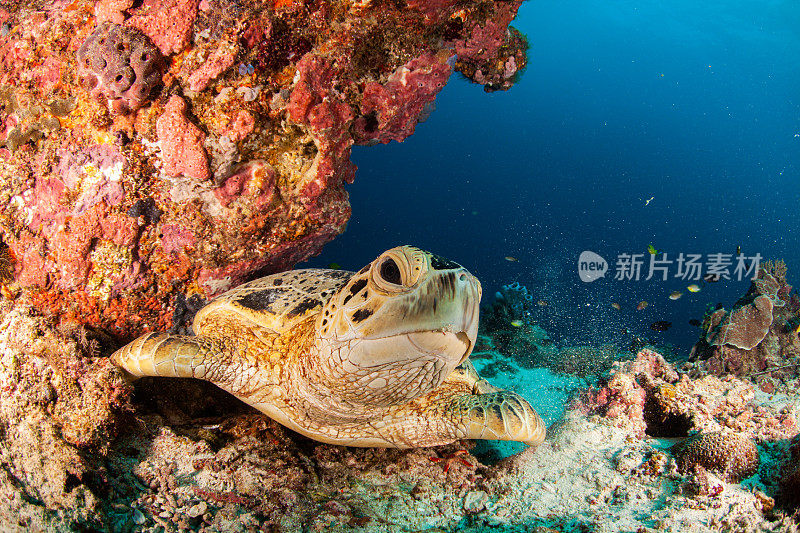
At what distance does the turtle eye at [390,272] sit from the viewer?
1381 mm

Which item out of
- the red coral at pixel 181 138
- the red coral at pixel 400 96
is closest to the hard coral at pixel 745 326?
the red coral at pixel 400 96

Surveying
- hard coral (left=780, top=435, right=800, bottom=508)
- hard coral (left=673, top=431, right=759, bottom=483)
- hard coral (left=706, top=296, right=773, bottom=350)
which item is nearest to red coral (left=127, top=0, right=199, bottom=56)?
hard coral (left=673, top=431, right=759, bottom=483)

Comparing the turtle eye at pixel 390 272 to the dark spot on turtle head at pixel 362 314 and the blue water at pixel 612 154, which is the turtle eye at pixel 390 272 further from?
the blue water at pixel 612 154

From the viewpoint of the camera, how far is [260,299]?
237 cm

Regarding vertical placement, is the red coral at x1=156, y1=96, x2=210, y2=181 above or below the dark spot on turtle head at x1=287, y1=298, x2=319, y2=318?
above

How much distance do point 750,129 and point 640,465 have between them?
287 ft

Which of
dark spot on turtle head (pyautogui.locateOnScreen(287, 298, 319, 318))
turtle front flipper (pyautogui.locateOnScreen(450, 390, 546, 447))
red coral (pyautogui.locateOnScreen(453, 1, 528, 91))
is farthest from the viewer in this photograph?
red coral (pyautogui.locateOnScreen(453, 1, 528, 91))

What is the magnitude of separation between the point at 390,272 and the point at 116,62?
1.94 m

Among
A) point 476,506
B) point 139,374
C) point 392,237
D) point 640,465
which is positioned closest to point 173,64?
point 139,374

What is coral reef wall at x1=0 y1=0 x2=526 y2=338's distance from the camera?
6.66ft

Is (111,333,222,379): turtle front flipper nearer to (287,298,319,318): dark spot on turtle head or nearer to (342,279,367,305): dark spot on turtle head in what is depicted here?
(287,298,319,318): dark spot on turtle head

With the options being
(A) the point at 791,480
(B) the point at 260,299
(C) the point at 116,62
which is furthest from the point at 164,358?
(A) the point at 791,480

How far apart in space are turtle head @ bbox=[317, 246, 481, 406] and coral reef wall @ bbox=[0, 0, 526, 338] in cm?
120

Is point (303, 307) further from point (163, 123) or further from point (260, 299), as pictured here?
point (163, 123)
